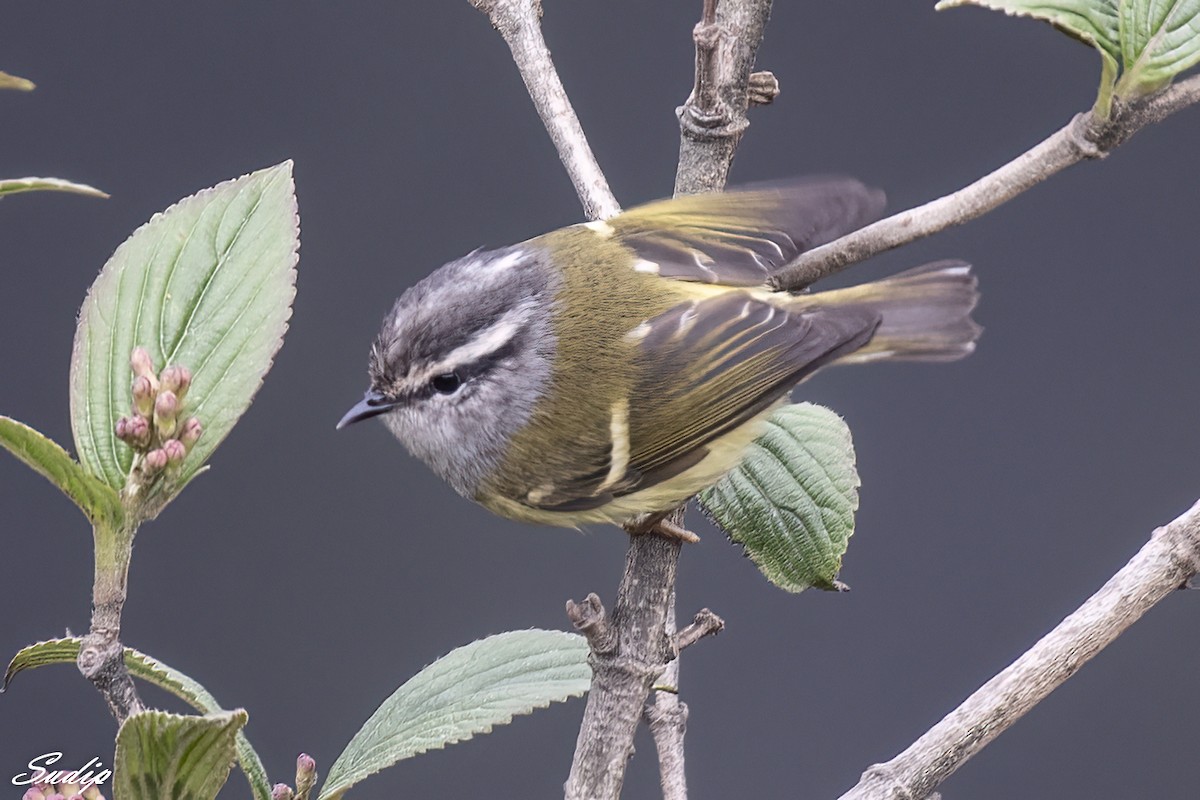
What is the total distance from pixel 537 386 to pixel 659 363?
109 millimetres

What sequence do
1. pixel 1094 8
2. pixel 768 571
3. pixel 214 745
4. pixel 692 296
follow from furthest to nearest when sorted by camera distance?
pixel 692 296
pixel 768 571
pixel 1094 8
pixel 214 745

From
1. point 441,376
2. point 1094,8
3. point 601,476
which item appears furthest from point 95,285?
point 1094,8

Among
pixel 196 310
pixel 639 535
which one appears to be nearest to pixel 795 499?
pixel 639 535

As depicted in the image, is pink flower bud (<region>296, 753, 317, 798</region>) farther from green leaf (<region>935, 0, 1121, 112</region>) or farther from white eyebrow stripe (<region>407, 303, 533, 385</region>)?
green leaf (<region>935, 0, 1121, 112</region>)

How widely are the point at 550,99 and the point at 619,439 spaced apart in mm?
299

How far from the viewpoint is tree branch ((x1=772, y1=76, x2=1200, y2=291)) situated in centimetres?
65

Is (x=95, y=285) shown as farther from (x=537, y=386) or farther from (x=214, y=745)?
(x=537, y=386)

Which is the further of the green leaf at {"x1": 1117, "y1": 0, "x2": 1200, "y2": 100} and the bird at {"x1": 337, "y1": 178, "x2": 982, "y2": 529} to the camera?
the bird at {"x1": 337, "y1": 178, "x2": 982, "y2": 529}

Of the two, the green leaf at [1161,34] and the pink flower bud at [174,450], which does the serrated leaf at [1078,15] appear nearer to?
the green leaf at [1161,34]

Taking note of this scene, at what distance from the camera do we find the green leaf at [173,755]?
509 millimetres

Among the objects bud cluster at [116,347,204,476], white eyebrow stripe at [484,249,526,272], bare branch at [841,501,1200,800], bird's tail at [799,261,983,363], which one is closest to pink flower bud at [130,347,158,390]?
bud cluster at [116,347,204,476]

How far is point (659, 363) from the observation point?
995mm

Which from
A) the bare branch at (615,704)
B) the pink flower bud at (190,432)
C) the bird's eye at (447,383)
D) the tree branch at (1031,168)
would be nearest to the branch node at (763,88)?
the tree branch at (1031,168)

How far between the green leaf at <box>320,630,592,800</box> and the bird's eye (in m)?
0.24
